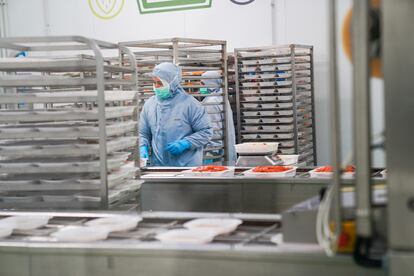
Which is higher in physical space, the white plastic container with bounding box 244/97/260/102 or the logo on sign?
the logo on sign

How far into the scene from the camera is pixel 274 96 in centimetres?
652

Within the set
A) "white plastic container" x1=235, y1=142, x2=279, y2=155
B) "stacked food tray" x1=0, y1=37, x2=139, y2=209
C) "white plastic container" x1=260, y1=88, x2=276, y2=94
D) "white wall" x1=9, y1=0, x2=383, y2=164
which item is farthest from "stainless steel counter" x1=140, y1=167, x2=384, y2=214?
"white wall" x1=9, y1=0, x2=383, y2=164

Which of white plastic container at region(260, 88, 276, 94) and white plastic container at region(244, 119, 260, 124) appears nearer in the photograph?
white plastic container at region(260, 88, 276, 94)

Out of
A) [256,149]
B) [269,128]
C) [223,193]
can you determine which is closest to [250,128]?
[269,128]

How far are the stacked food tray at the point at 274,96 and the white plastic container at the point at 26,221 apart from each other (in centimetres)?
433

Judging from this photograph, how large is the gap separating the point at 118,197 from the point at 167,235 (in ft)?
3.08

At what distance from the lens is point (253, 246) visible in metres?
1.90

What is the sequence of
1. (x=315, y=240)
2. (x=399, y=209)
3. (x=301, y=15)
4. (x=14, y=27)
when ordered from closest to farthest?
(x=399, y=209) → (x=315, y=240) → (x=301, y=15) → (x=14, y=27)

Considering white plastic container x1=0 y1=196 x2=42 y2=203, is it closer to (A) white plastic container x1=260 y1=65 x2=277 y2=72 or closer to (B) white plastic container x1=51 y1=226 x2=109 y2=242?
(B) white plastic container x1=51 y1=226 x2=109 y2=242

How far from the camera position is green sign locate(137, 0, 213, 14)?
766cm

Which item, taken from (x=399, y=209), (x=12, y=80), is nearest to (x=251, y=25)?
(x=12, y=80)

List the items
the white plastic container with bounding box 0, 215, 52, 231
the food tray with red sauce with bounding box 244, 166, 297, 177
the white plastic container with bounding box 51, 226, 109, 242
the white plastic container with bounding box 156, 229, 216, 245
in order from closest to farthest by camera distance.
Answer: the white plastic container with bounding box 156, 229, 216, 245, the white plastic container with bounding box 51, 226, 109, 242, the white plastic container with bounding box 0, 215, 52, 231, the food tray with red sauce with bounding box 244, 166, 297, 177

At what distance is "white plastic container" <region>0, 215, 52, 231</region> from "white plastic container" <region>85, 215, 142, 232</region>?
0.20 meters

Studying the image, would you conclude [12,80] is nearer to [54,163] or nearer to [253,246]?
[54,163]
